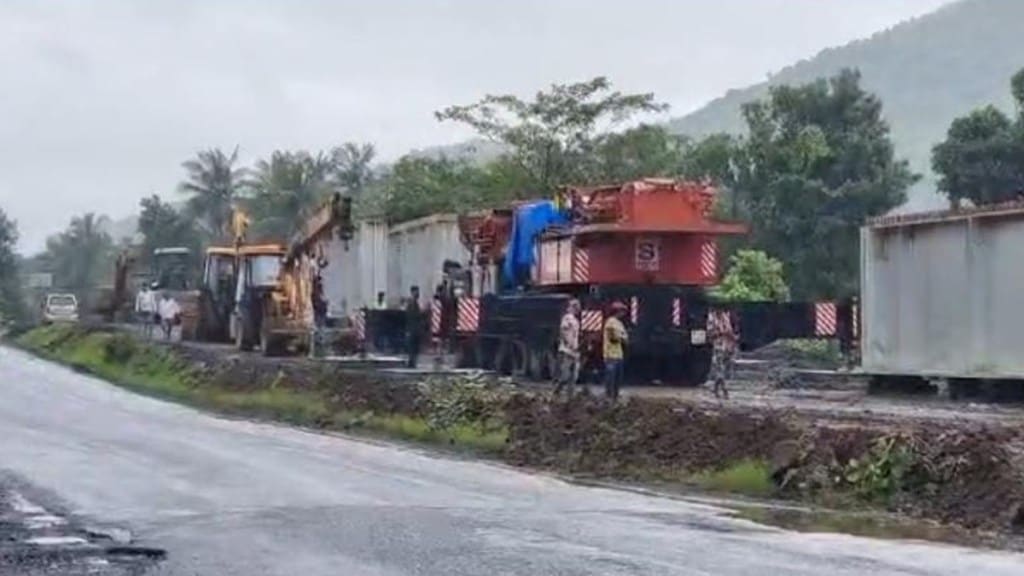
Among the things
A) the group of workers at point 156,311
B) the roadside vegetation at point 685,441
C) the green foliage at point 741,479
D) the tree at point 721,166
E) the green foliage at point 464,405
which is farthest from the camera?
the group of workers at point 156,311

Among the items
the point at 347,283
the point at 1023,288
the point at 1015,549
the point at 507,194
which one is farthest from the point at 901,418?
the point at 507,194

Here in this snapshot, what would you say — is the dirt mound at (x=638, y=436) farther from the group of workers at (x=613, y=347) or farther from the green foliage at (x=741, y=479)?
the group of workers at (x=613, y=347)

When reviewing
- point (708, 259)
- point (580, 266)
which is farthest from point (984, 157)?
point (580, 266)

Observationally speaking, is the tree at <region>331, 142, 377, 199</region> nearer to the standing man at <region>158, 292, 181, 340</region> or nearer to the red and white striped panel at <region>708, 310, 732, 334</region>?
the standing man at <region>158, 292, 181, 340</region>

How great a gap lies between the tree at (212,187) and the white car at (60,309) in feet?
47.4

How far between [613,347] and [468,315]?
1019 centimetres

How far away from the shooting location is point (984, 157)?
2156 inches

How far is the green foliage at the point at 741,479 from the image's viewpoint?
70.4ft

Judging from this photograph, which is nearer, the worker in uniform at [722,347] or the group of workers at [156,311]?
the worker in uniform at [722,347]

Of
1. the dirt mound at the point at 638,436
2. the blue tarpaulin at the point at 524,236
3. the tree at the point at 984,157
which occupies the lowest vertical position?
the dirt mound at the point at 638,436

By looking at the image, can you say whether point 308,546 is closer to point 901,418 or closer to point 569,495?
point 569,495

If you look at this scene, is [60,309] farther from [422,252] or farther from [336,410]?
[336,410]

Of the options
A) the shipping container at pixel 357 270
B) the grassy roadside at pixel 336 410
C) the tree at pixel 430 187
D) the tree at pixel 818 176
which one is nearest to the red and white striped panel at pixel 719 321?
the grassy roadside at pixel 336 410

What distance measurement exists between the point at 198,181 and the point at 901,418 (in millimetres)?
104972
